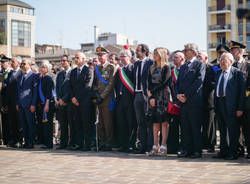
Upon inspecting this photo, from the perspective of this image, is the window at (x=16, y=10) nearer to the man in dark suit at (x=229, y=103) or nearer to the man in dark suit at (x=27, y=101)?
the man in dark suit at (x=27, y=101)

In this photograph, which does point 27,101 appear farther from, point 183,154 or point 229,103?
point 229,103

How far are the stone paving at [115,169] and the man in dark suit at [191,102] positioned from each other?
0.37m

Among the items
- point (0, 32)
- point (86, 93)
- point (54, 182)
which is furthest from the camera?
point (0, 32)

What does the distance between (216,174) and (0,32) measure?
6446cm

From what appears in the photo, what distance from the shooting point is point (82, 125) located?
11.3 metres

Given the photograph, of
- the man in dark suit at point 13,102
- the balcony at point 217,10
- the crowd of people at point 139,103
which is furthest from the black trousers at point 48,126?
the balcony at point 217,10

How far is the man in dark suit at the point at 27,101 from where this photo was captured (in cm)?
1170

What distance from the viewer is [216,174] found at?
7.29 m

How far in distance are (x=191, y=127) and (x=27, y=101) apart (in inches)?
178

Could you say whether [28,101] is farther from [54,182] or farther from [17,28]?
[17,28]

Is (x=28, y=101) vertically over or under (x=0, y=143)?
over

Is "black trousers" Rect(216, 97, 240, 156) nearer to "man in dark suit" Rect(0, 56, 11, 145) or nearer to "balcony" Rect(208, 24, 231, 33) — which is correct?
"man in dark suit" Rect(0, 56, 11, 145)

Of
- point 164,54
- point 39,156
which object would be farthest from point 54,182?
→ point 164,54

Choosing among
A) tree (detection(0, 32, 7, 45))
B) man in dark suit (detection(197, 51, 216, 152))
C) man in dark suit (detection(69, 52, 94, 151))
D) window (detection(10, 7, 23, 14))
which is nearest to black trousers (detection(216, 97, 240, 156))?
man in dark suit (detection(197, 51, 216, 152))
